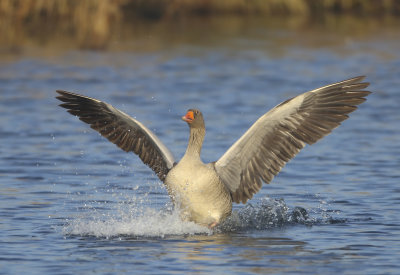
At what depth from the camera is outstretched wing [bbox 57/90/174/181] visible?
9.72 metres

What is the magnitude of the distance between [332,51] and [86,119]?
15.7 metres

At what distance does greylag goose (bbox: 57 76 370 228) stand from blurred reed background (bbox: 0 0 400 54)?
40.5 ft

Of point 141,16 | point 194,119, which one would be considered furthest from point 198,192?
point 141,16

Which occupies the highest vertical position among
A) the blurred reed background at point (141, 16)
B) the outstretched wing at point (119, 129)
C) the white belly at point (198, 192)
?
the blurred reed background at point (141, 16)

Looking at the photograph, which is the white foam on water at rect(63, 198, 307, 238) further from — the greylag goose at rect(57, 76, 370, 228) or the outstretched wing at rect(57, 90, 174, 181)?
the outstretched wing at rect(57, 90, 174, 181)

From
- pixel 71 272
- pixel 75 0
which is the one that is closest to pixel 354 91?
pixel 71 272

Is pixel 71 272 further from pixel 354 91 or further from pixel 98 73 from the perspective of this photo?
pixel 98 73

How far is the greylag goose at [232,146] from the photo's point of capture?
9062 millimetres

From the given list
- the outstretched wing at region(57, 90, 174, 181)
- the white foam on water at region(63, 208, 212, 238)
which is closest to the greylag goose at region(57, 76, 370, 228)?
the outstretched wing at region(57, 90, 174, 181)

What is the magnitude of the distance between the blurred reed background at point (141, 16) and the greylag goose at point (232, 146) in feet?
40.5

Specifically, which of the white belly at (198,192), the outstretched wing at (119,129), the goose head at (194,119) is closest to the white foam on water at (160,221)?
the white belly at (198,192)

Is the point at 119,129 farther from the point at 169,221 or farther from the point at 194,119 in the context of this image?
the point at 169,221

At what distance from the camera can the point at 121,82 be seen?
20.2 metres

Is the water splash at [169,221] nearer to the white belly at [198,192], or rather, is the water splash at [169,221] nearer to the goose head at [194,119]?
the white belly at [198,192]
